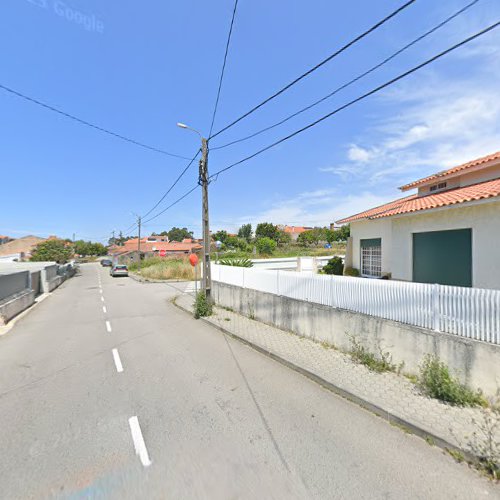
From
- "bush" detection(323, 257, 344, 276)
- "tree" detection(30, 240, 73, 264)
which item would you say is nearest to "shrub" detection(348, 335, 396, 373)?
"bush" detection(323, 257, 344, 276)

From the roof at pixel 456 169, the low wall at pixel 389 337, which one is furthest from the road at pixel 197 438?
the roof at pixel 456 169

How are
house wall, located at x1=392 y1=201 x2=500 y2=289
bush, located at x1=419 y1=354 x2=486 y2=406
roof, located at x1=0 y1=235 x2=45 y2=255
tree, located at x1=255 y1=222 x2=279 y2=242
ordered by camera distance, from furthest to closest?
1. tree, located at x1=255 y1=222 x2=279 y2=242
2. roof, located at x1=0 y1=235 x2=45 y2=255
3. house wall, located at x1=392 y1=201 x2=500 y2=289
4. bush, located at x1=419 y1=354 x2=486 y2=406

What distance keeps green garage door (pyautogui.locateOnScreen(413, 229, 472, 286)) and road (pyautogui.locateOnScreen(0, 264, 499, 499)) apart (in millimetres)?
6582

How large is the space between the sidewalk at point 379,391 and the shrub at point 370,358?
12 cm

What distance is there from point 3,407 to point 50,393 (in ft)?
1.86

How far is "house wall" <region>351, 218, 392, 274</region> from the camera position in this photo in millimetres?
11641

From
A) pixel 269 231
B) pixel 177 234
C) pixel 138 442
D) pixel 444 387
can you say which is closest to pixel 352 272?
pixel 444 387

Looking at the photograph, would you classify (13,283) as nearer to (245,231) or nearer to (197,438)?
(197,438)

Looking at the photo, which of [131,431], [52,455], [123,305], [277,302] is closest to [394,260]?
[277,302]

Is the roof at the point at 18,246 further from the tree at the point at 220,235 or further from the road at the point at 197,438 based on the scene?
the road at the point at 197,438

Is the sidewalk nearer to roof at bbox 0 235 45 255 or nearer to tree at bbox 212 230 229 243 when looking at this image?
tree at bbox 212 230 229 243

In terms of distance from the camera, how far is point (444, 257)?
29.0 feet

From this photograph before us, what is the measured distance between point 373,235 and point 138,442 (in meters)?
12.1

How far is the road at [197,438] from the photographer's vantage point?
254 cm
